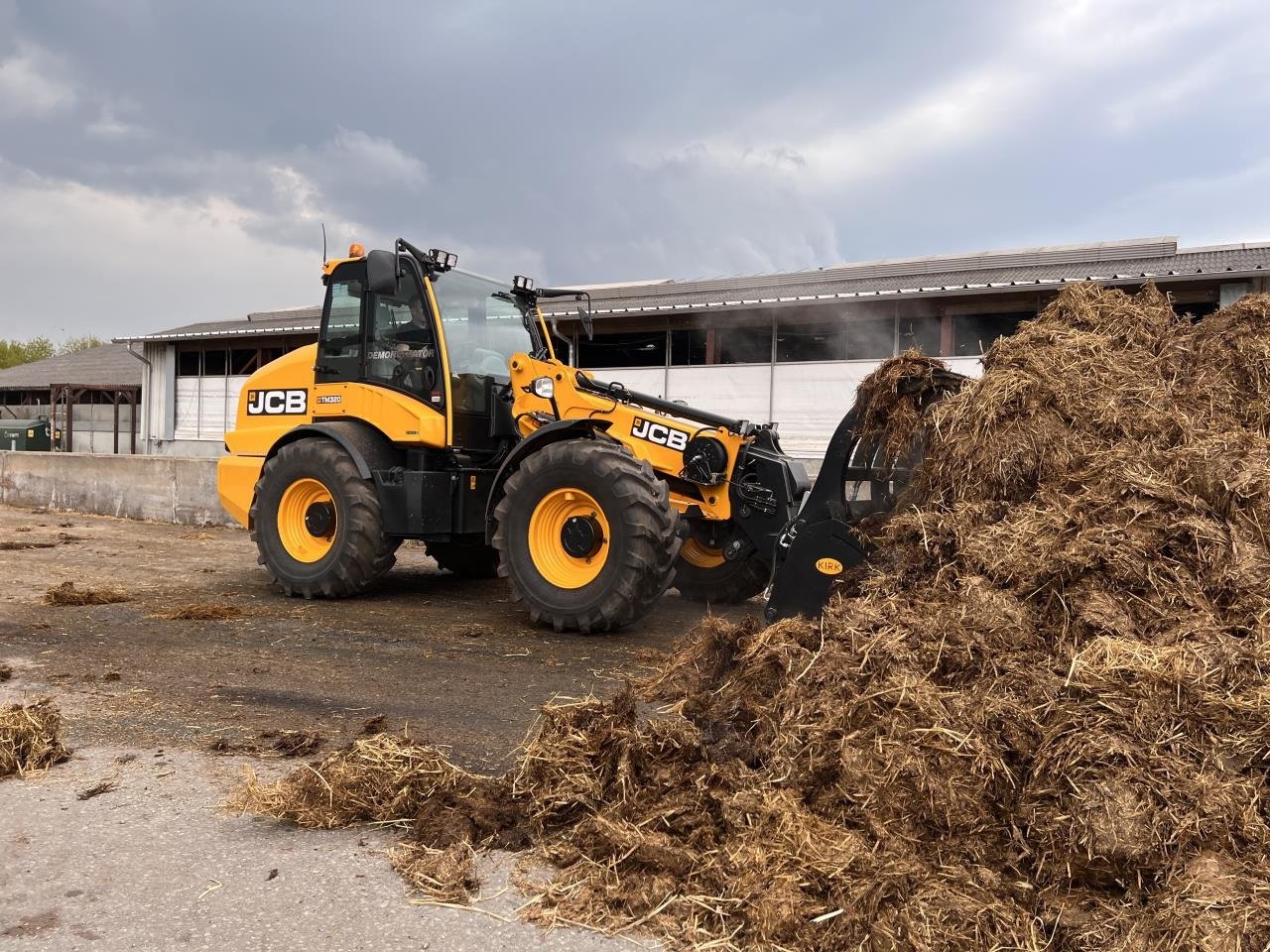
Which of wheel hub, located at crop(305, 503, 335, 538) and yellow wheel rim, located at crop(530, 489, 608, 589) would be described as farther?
Result: wheel hub, located at crop(305, 503, 335, 538)

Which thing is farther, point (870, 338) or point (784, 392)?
point (784, 392)

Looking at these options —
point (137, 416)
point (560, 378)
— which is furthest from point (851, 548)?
point (137, 416)

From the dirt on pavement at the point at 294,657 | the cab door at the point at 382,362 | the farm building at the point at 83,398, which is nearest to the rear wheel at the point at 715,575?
the dirt on pavement at the point at 294,657

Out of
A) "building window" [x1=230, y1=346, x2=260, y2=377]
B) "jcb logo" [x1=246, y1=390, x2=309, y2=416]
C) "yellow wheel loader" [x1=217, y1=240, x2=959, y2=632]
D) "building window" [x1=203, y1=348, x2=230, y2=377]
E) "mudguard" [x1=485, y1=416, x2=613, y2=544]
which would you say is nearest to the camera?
"yellow wheel loader" [x1=217, y1=240, x2=959, y2=632]

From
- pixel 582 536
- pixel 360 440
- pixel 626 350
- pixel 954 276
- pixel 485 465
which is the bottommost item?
pixel 582 536

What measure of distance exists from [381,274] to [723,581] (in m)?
3.67

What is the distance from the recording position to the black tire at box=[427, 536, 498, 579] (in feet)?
31.6

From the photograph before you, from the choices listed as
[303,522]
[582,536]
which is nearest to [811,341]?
[303,522]

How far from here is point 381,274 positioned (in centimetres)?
744

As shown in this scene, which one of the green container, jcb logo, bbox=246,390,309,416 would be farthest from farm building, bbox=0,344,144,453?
jcb logo, bbox=246,390,309,416

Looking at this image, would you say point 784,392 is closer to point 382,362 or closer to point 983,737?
point 382,362

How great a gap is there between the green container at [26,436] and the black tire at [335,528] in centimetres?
2801

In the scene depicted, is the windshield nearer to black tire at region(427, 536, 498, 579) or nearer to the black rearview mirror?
the black rearview mirror

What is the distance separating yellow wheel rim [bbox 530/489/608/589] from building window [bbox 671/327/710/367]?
12.6 m
